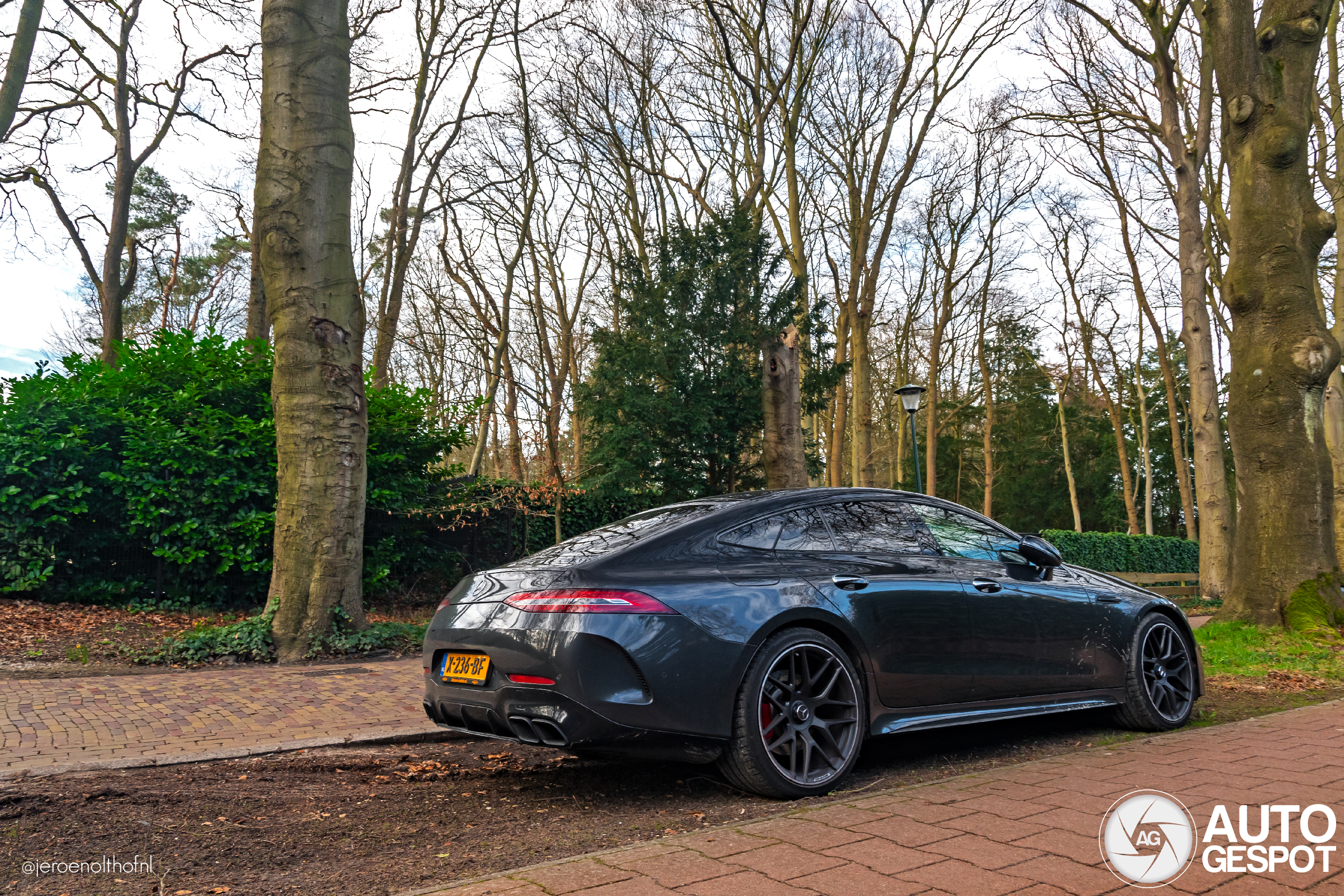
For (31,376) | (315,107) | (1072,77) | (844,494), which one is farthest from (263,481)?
(1072,77)

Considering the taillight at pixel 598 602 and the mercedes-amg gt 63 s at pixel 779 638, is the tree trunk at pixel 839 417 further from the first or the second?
the taillight at pixel 598 602

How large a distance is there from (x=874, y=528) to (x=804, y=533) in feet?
1.62

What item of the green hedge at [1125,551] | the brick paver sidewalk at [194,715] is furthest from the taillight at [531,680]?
the green hedge at [1125,551]

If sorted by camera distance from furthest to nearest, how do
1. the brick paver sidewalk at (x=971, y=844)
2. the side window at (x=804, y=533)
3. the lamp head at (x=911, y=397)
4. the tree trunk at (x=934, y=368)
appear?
the tree trunk at (x=934, y=368) → the lamp head at (x=911, y=397) → the side window at (x=804, y=533) → the brick paver sidewalk at (x=971, y=844)

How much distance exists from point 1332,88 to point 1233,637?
44.2 feet

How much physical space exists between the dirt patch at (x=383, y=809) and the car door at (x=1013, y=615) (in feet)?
1.25

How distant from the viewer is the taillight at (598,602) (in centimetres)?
371

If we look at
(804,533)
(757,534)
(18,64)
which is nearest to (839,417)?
(18,64)

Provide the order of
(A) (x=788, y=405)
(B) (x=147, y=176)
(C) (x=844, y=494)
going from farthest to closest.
A: (B) (x=147, y=176) → (A) (x=788, y=405) → (C) (x=844, y=494)

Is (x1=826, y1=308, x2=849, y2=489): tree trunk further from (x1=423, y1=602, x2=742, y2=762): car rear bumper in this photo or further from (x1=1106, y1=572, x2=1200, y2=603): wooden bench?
(x1=423, y1=602, x2=742, y2=762): car rear bumper

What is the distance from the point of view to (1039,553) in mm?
5121

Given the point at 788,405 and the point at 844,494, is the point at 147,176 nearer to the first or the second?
the point at 788,405

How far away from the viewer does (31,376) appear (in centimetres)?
1052

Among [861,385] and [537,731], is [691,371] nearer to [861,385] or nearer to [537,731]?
[861,385]
